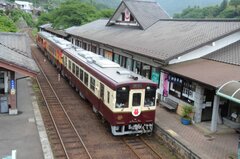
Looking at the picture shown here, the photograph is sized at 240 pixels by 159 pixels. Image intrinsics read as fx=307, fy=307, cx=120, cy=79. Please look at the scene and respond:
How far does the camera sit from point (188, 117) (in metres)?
14.3

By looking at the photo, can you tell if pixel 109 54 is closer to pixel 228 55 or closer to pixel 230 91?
pixel 228 55

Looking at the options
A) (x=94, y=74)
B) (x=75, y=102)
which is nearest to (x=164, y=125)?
(x=94, y=74)

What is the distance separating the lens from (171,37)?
19672 millimetres

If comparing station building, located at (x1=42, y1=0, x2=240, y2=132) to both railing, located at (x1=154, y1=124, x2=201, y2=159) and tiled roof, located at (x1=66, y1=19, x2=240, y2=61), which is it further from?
→ railing, located at (x1=154, y1=124, x2=201, y2=159)

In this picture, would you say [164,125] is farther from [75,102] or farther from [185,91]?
[75,102]

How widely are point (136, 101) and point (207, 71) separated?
13.0 ft

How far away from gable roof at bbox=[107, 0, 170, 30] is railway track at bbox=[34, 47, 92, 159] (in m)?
11.0

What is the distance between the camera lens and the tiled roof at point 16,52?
13.3 m

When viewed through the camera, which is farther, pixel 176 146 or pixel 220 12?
pixel 220 12

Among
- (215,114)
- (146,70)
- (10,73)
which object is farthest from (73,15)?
(215,114)

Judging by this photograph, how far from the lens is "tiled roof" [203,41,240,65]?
48.9ft

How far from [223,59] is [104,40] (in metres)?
12.9

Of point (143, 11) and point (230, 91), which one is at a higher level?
point (143, 11)

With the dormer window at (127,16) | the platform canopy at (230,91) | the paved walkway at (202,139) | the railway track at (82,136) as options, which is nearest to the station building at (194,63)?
the platform canopy at (230,91)
